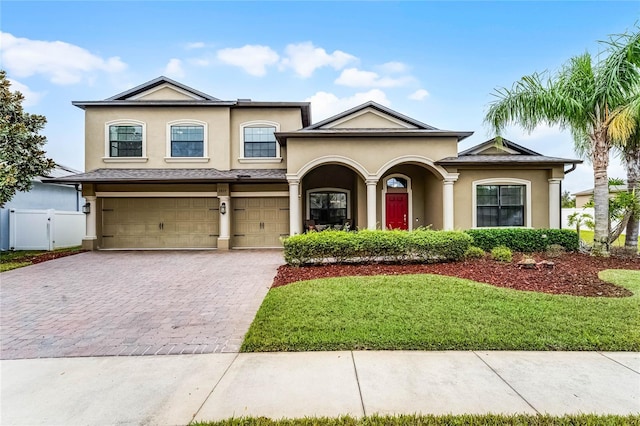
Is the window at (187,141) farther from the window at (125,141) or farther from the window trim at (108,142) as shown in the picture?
the window at (125,141)

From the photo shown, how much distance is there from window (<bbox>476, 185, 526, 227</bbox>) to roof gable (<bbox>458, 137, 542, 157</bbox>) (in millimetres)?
1486

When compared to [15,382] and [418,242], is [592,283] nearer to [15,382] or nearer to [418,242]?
[418,242]

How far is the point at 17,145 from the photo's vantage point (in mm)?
12195

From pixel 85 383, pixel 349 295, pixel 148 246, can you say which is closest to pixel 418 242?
pixel 349 295

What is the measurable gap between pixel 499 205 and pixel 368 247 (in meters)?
7.47

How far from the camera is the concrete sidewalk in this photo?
2826 millimetres

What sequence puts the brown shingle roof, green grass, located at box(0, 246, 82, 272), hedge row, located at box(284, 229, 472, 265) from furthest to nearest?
the brown shingle roof → green grass, located at box(0, 246, 82, 272) → hedge row, located at box(284, 229, 472, 265)

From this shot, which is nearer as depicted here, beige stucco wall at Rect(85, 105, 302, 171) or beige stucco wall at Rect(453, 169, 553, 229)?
beige stucco wall at Rect(453, 169, 553, 229)

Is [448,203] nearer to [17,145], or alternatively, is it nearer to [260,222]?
[260,222]

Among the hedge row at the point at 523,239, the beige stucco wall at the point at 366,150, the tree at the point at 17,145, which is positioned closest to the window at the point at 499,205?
the hedge row at the point at 523,239

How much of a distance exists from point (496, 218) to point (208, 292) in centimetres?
1180

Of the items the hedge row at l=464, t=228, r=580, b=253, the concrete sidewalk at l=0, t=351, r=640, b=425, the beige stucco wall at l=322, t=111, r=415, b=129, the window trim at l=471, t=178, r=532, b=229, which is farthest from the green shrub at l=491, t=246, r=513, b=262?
the beige stucco wall at l=322, t=111, r=415, b=129

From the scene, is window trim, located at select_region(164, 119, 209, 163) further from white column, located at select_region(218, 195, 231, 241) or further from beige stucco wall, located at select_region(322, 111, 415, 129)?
beige stucco wall, located at select_region(322, 111, 415, 129)

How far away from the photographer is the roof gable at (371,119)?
13391mm
